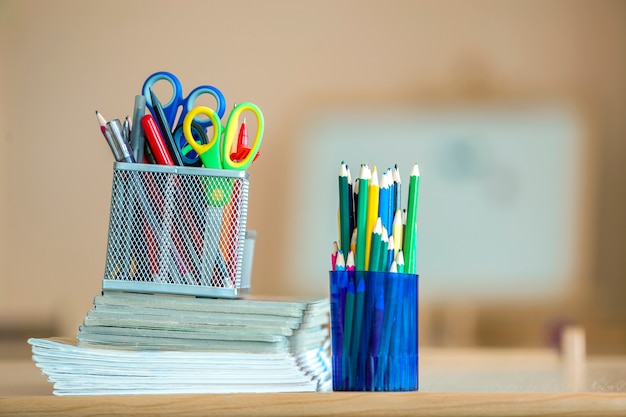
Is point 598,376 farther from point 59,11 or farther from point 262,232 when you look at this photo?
point 59,11

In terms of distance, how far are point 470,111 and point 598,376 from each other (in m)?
2.00

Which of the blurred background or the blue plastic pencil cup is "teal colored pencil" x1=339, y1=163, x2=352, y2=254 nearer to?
the blue plastic pencil cup

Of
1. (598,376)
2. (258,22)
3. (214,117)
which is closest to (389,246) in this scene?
(214,117)

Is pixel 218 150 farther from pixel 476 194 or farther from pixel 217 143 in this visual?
pixel 476 194

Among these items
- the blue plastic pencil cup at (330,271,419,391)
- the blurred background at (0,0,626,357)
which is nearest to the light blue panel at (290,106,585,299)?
the blurred background at (0,0,626,357)

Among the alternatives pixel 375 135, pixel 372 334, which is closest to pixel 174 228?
pixel 372 334

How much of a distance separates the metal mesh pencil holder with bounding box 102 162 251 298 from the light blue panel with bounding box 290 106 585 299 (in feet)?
6.42

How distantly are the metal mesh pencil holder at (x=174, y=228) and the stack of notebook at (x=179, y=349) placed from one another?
2 centimetres

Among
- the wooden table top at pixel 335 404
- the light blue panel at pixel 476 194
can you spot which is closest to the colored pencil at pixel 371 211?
the wooden table top at pixel 335 404

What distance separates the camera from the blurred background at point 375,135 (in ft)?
8.72

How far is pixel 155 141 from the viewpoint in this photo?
26.8 inches

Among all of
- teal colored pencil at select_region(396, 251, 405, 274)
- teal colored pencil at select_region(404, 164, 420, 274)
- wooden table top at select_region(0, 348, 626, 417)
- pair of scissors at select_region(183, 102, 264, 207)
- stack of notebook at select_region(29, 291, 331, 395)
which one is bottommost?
wooden table top at select_region(0, 348, 626, 417)

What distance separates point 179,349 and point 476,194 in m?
2.16

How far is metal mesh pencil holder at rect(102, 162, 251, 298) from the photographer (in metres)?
0.67
